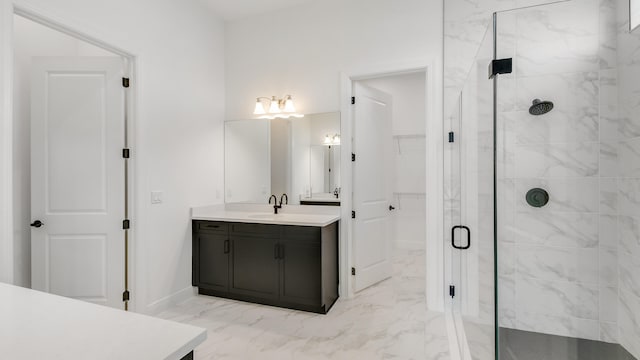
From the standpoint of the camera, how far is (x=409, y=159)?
502 cm

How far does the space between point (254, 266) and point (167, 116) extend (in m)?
1.64

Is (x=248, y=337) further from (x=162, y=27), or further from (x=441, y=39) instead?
(x=441, y=39)

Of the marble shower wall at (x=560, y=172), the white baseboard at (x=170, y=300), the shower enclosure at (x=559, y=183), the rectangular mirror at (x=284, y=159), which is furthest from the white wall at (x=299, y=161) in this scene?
the marble shower wall at (x=560, y=172)

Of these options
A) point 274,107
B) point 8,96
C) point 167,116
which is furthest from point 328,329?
point 8,96

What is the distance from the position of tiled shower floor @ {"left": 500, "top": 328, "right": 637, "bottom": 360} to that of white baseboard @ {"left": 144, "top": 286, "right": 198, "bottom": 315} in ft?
8.93

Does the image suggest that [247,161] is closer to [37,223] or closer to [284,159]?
[284,159]

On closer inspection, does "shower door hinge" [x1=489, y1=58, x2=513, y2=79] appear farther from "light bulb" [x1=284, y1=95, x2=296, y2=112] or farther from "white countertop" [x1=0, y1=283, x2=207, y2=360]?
"light bulb" [x1=284, y1=95, x2=296, y2=112]

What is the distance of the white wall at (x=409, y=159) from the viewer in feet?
16.2

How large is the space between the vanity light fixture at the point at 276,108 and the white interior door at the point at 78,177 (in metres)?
1.31

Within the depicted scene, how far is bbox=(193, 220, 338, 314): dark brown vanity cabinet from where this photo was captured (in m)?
2.73

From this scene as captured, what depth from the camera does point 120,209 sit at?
2.58 meters

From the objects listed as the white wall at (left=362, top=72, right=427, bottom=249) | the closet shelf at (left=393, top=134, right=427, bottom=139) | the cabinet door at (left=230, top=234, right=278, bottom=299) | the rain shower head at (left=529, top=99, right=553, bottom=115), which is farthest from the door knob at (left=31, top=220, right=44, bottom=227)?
the closet shelf at (left=393, top=134, right=427, bottom=139)

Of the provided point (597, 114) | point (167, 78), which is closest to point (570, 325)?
point (597, 114)

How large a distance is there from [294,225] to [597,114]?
218 centimetres
